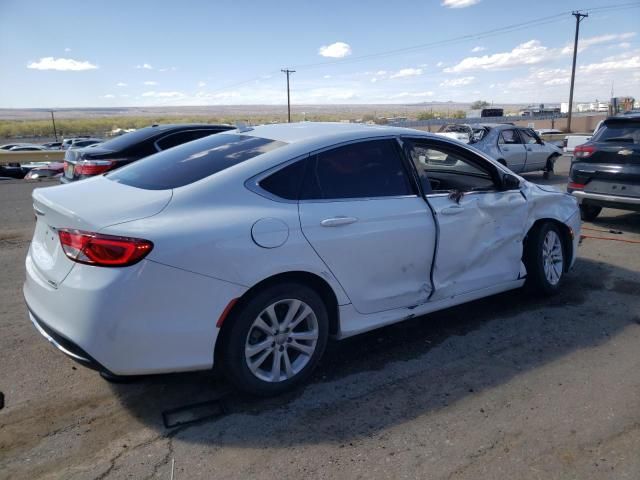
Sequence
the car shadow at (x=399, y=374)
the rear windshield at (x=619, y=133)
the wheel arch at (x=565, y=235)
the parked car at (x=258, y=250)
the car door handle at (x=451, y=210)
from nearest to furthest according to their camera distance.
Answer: the parked car at (x=258, y=250) < the car shadow at (x=399, y=374) < the car door handle at (x=451, y=210) < the wheel arch at (x=565, y=235) < the rear windshield at (x=619, y=133)

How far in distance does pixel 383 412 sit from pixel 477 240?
1.73 m

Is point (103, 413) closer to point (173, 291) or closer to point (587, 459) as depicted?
point (173, 291)

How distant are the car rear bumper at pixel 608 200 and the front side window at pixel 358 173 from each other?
524cm

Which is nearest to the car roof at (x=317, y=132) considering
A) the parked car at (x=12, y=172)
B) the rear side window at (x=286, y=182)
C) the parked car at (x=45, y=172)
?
the rear side window at (x=286, y=182)

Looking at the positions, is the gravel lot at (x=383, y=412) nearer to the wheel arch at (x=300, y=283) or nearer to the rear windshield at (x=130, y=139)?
the wheel arch at (x=300, y=283)

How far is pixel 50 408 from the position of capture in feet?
10.2

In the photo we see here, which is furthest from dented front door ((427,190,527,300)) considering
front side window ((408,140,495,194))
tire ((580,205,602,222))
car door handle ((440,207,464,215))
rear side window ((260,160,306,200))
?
tire ((580,205,602,222))

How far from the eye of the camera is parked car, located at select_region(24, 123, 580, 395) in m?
2.72

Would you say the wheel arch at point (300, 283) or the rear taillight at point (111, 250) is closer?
the rear taillight at point (111, 250)

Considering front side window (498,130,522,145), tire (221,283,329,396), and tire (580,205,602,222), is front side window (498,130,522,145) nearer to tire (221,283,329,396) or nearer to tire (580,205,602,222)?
tire (580,205,602,222)

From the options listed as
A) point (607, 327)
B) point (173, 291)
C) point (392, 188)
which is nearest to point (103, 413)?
point (173, 291)

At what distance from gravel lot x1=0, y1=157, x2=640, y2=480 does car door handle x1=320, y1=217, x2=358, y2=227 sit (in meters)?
1.03

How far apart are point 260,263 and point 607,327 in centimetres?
309

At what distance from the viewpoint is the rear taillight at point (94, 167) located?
7332 millimetres
